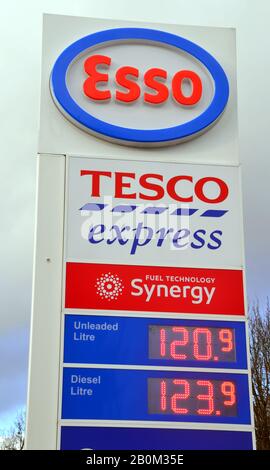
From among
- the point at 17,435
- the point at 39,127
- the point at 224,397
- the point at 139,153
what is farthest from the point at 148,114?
the point at 17,435

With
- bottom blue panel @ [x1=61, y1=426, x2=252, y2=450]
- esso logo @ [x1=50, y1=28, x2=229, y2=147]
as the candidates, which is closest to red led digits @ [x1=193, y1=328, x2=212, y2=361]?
bottom blue panel @ [x1=61, y1=426, x2=252, y2=450]

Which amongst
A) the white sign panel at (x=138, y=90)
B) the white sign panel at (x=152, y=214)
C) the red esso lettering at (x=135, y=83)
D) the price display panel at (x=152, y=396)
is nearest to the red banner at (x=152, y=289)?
the white sign panel at (x=152, y=214)

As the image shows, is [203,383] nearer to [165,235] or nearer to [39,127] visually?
[165,235]

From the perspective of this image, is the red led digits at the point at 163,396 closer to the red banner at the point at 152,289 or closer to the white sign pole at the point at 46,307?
the red banner at the point at 152,289

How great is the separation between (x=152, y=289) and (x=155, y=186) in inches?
57.0

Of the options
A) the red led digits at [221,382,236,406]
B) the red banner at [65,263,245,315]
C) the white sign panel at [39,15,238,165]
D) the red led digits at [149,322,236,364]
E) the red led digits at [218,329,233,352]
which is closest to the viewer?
the red led digits at [221,382,236,406]

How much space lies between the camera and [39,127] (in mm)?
11000

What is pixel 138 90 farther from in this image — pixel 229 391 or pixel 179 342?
pixel 229 391

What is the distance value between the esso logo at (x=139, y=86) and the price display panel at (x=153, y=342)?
2650 millimetres

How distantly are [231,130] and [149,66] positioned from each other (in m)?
1.52

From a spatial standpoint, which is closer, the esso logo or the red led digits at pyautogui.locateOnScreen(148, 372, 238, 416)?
the red led digits at pyautogui.locateOnScreen(148, 372, 238, 416)

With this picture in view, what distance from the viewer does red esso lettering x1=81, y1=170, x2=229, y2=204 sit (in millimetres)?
10664

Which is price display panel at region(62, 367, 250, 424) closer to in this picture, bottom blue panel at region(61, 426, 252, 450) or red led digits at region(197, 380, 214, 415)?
red led digits at region(197, 380, 214, 415)
